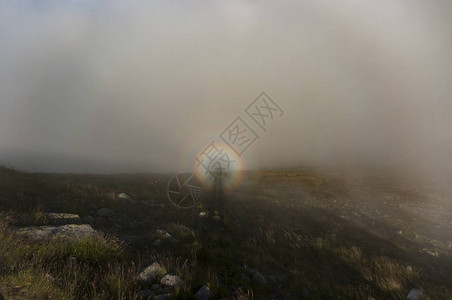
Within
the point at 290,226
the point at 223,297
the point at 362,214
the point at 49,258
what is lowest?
the point at 362,214

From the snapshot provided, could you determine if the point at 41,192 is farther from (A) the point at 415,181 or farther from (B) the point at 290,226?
(A) the point at 415,181

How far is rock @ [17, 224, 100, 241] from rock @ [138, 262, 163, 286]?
254 cm

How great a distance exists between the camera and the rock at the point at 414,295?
6866 mm

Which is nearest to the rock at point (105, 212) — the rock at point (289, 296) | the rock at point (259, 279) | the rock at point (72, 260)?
the rock at point (72, 260)

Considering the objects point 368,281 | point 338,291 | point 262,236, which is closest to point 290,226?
point 262,236

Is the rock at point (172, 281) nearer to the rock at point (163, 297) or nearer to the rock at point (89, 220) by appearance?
the rock at point (163, 297)

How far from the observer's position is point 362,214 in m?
21.6

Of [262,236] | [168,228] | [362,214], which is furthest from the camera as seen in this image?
[362,214]

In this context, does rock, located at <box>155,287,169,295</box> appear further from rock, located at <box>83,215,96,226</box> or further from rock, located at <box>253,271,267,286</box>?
rock, located at <box>83,215,96,226</box>

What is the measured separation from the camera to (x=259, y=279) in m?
6.86

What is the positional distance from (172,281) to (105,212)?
7.73m

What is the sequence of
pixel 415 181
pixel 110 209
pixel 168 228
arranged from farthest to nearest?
pixel 415 181 < pixel 110 209 < pixel 168 228

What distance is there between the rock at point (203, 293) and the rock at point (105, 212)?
7945mm

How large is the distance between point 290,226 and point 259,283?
7912 mm
